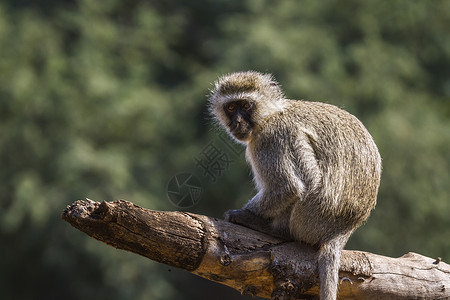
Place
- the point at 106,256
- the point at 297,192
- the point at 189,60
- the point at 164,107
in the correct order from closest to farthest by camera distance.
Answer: the point at 297,192 < the point at 106,256 < the point at 164,107 < the point at 189,60

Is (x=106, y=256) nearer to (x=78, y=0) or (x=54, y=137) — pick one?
(x=54, y=137)

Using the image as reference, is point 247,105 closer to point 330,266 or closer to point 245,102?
point 245,102

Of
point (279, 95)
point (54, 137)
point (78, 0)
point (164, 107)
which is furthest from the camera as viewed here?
point (78, 0)

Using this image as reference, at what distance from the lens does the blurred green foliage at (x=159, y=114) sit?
15766mm

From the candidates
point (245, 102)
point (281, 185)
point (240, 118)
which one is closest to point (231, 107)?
point (245, 102)

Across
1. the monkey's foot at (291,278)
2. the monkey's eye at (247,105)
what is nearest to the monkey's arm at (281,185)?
the monkey's foot at (291,278)

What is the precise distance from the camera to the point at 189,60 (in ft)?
72.0

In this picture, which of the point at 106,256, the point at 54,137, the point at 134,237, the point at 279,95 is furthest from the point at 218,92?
the point at 54,137

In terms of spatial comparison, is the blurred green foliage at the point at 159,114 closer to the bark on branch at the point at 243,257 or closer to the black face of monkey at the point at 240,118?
the black face of monkey at the point at 240,118

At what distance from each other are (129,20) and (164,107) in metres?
4.66

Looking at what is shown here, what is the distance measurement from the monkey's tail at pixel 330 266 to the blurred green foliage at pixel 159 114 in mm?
9824

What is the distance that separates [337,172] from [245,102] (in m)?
1.11

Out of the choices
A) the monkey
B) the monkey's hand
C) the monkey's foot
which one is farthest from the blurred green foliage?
the monkey's foot

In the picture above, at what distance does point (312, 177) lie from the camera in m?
5.41
